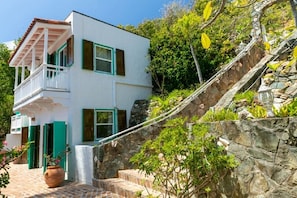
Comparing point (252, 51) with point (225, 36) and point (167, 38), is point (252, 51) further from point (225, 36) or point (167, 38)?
point (167, 38)

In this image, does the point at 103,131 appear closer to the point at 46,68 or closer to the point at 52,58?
the point at 46,68

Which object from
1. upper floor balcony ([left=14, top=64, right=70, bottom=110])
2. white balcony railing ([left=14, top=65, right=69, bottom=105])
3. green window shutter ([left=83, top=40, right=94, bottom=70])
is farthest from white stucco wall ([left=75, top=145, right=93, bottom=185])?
green window shutter ([left=83, top=40, right=94, bottom=70])

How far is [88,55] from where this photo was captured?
9.21 metres

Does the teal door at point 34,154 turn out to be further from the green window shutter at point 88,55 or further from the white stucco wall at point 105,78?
the green window shutter at point 88,55

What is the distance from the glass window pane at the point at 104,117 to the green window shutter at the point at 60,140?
1.44 meters

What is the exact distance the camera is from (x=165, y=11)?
69.6 ft

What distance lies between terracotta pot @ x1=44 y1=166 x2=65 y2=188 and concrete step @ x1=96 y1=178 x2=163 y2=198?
147cm

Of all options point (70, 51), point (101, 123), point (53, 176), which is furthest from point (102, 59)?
point (53, 176)

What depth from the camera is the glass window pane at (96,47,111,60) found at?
9792 mm

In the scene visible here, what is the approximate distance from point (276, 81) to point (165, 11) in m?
17.4

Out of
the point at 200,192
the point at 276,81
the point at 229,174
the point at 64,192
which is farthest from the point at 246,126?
the point at 64,192

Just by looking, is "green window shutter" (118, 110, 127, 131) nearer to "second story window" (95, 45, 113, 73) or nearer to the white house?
the white house

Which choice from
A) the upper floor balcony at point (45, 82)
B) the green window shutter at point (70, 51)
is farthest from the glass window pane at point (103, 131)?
the green window shutter at point (70, 51)

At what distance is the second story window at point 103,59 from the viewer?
9688 millimetres
